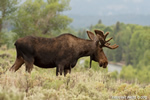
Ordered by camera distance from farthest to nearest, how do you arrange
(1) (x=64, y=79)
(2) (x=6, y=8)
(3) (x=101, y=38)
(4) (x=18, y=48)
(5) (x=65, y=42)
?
1. (2) (x=6, y=8)
2. (3) (x=101, y=38)
3. (5) (x=65, y=42)
4. (4) (x=18, y=48)
5. (1) (x=64, y=79)

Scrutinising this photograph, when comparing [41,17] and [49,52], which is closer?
[49,52]

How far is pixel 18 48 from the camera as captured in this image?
21.1 feet

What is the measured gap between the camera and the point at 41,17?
45.0m

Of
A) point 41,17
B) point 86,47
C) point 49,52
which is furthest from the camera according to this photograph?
point 41,17

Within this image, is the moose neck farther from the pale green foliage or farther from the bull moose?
the pale green foliage

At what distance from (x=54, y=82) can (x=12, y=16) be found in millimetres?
36116

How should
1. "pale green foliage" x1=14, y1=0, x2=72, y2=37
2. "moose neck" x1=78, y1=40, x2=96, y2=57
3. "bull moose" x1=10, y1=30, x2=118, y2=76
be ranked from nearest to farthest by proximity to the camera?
"bull moose" x1=10, y1=30, x2=118, y2=76, "moose neck" x1=78, y1=40, x2=96, y2=57, "pale green foliage" x1=14, y1=0, x2=72, y2=37

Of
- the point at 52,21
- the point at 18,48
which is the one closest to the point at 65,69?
the point at 18,48

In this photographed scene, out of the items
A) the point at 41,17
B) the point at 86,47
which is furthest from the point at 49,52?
the point at 41,17

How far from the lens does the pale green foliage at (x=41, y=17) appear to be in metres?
41.0

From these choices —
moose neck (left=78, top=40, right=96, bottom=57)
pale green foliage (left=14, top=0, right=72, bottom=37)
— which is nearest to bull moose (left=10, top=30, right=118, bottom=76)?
moose neck (left=78, top=40, right=96, bottom=57)

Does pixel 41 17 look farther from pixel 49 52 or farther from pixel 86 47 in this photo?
pixel 49 52

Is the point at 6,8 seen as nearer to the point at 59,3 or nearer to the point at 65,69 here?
the point at 59,3

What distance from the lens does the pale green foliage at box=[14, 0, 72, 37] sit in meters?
41.0
